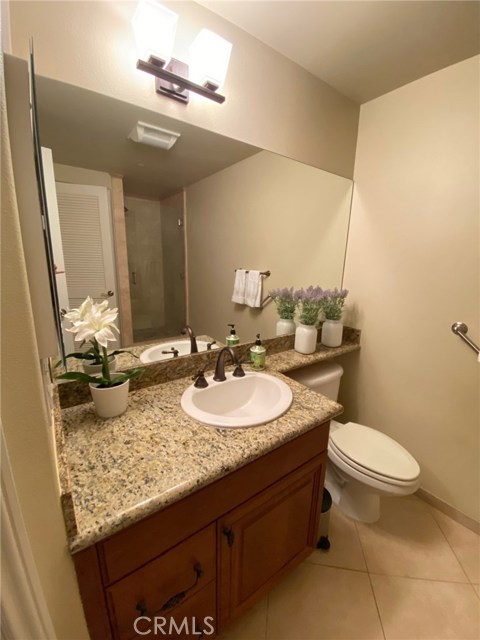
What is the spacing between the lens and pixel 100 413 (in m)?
0.88

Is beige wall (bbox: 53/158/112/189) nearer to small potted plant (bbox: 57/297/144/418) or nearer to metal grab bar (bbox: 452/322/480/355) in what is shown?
small potted plant (bbox: 57/297/144/418)

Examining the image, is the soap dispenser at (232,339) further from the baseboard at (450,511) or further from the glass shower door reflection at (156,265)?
the baseboard at (450,511)

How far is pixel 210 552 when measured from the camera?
0.77 m

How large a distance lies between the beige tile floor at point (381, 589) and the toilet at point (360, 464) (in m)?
0.11

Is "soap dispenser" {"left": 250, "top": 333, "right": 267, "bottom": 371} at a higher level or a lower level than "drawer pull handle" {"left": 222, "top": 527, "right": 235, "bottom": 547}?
higher

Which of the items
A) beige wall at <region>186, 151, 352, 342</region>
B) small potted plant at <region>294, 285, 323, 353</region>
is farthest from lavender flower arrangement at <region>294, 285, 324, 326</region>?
beige wall at <region>186, 151, 352, 342</region>

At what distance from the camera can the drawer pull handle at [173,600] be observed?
2.20ft

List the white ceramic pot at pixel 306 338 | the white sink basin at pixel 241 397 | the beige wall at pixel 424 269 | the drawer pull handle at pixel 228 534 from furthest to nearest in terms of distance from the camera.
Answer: the white ceramic pot at pixel 306 338, the beige wall at pixel 424 269, the white sink basin at pixel 241 397, the drawer pull handle at pixel 228 534

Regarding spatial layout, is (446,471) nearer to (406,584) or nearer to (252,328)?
(406,584)

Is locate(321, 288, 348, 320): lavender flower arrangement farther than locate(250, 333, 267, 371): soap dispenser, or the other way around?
locate(321, 288, 348, 320): lavender flower arrangement

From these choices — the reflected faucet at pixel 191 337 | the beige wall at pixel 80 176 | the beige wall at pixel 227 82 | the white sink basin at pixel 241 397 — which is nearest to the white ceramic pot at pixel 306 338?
the white sink basin at pixel 241 397

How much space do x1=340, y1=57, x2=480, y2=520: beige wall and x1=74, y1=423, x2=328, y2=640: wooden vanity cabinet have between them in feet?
2.81

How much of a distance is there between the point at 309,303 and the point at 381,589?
4.35 feet

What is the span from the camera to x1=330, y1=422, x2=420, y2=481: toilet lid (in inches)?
47.2
